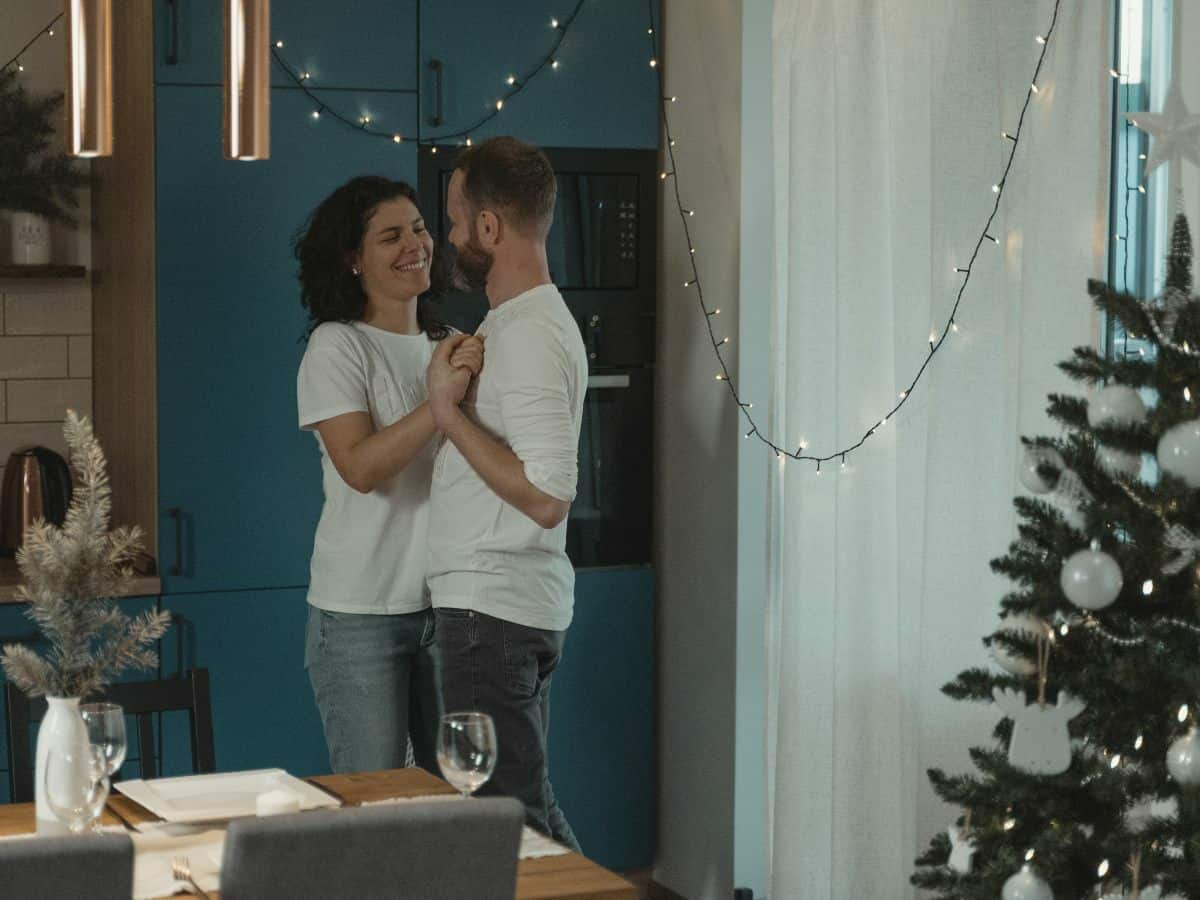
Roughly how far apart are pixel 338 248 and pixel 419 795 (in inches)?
49.0

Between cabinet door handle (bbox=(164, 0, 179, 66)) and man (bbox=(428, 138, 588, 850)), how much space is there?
3.13ft

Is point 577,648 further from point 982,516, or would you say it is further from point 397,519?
point 982,516

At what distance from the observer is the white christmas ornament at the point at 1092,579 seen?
7.22 feet

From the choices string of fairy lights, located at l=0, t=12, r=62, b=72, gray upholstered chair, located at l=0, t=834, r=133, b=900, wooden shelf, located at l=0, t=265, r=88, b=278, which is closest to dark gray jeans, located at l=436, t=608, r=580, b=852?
gray upholstered chair, located at l=0, t=834, r=133, b=900

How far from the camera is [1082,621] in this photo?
91.2 inches

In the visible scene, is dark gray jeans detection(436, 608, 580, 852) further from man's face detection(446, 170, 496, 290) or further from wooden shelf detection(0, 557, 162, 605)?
wooden shelf detection(0, 557, 162, 605)

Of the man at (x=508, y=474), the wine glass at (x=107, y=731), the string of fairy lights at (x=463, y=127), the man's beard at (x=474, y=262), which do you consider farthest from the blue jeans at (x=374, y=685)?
the string of fairy lights at (x=463, y=127)

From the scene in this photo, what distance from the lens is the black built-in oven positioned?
4.21 m

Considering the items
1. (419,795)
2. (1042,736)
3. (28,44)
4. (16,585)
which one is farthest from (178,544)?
(1042,736)

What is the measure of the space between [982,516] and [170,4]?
6.75ft

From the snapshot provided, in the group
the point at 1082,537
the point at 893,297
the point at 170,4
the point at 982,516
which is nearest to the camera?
the point at 1082,537

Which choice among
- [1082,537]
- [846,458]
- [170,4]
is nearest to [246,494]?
[170,4]

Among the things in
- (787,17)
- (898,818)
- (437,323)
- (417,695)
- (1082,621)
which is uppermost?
(787,17)

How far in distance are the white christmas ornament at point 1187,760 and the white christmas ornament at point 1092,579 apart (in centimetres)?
20
